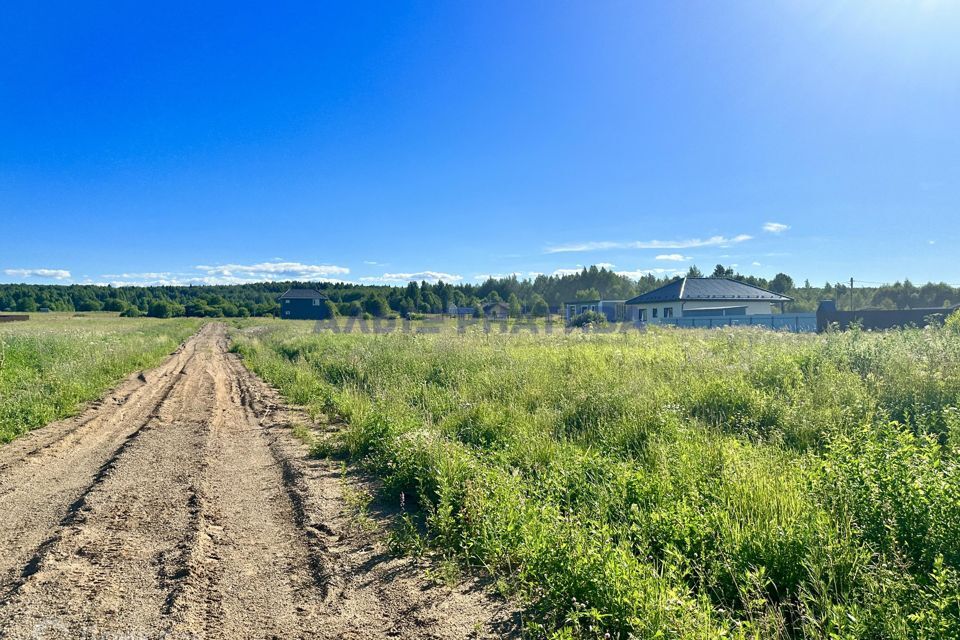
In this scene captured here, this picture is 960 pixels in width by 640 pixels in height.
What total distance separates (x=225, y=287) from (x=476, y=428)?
15083 cm

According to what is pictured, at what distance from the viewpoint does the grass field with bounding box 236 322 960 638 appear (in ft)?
8.54

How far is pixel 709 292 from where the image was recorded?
130 ft

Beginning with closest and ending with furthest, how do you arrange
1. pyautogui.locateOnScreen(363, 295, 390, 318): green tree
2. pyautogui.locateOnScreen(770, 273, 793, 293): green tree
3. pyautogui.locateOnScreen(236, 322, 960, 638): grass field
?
pyautogui.locateOnScreen(236, 322, 960, 638): grass field < pyautogui.locateOnScreen(363, 295, 390, 318): green tree < pyautogui.locateOnScreen(770, 273, 793, 293): green tree

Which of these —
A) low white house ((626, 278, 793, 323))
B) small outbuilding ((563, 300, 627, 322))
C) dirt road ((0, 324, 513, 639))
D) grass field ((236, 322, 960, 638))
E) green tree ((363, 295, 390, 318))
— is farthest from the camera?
green tree ((363, 295, 390, 318))

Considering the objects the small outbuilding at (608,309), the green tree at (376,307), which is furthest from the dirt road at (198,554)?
the green tree at (376,307)

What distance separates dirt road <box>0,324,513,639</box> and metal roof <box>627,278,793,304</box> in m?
37.4

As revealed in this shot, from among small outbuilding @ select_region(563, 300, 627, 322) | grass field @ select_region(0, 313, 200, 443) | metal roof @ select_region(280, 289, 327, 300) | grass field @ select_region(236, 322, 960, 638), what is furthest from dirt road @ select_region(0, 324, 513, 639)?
metal roof @ select_region(280, 289, 327, 300)

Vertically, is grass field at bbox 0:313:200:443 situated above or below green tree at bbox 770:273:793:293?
below

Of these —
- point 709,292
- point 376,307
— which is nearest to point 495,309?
point 376,307

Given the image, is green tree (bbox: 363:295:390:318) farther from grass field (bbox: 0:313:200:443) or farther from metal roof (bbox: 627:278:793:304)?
grass field (bbox: 0:313:200:443)

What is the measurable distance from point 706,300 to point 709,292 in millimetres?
1667

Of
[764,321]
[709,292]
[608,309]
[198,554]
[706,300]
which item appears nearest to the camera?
[198,554]

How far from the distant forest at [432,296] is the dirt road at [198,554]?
2143 inches

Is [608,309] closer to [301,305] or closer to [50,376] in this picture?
[301,305]
